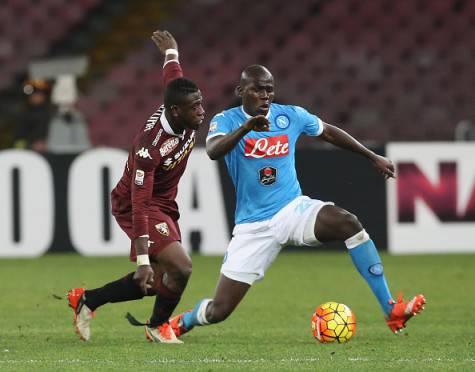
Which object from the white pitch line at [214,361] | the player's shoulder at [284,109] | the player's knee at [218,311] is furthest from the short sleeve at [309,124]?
the white pitch line at [214,361]

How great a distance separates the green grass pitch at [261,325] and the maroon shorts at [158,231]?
0.58 metres

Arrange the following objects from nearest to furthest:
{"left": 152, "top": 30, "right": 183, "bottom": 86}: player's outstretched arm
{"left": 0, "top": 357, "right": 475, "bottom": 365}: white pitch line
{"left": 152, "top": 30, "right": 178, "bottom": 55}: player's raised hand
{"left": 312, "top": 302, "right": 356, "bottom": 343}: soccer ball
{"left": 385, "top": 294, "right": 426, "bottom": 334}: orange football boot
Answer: {"left": 0, "top": 357, "right": 475, "bottom": 365}: white pitch line < {"left": 385, "top": 294, "right": 426, "bottom": 334}: orange football boot < {"left": 312, "top": 302, "right": 356, "bottom": 343}: soccer ball < {"left": 152, "top": 30, "right": 183, "bottom": 86}: player's outstretched arm < {"left": 152, "top": 30, "right": 178, "bottom": 55}: player's raised hand

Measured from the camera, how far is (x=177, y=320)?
6.98 metres

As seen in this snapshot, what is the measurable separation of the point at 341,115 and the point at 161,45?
9851 millimetres

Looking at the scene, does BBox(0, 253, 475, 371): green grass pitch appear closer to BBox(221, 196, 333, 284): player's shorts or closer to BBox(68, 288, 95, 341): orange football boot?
BBox(68, 288, 95, 341): orange football boot

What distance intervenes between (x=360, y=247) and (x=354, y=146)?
2.37 ft

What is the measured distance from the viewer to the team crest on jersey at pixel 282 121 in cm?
680

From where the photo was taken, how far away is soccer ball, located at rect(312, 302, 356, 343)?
669cm

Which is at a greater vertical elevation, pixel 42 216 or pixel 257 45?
pixel 257 45

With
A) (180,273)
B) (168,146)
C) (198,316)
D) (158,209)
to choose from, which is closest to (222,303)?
(198,316)

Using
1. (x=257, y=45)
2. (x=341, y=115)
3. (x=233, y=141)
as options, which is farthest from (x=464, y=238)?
(x=233, y=141)

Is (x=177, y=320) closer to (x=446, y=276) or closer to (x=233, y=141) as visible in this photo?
(x=233, y=141)

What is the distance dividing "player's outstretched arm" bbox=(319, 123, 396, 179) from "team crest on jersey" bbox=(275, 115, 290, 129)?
11.7 inches

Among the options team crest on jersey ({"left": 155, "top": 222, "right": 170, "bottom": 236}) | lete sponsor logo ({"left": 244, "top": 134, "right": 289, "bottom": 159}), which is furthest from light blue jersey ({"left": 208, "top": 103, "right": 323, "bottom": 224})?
team crest on jersey ({"left": 155, "top": 222, "right": 170, "bottom": 236})
